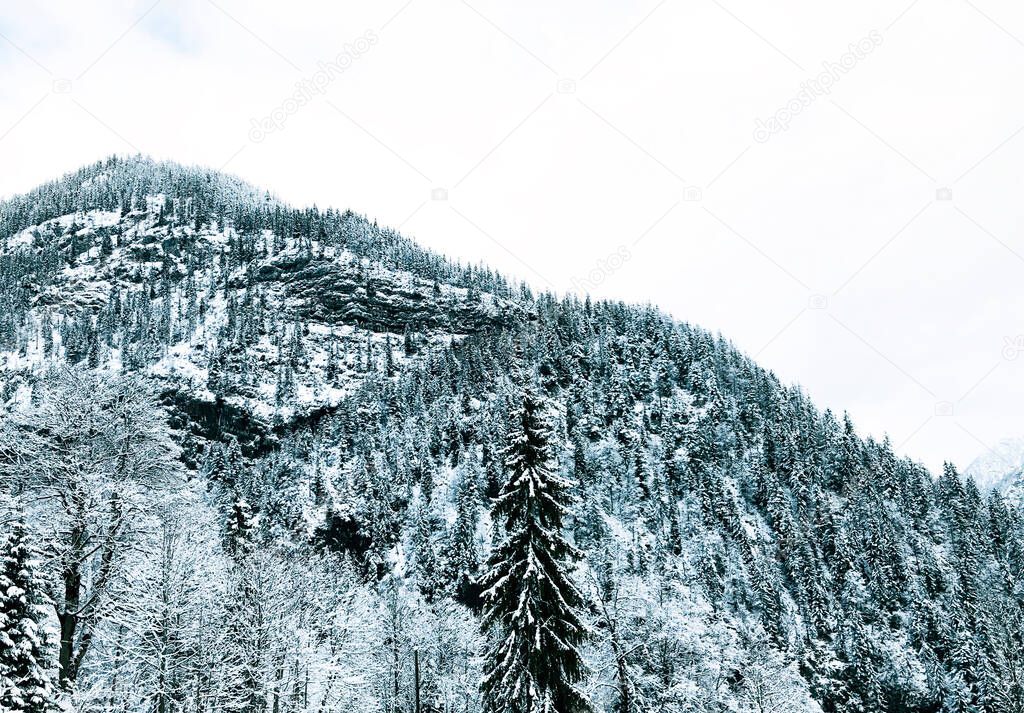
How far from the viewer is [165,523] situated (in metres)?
21.7

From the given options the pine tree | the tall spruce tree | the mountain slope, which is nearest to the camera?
the pine tree

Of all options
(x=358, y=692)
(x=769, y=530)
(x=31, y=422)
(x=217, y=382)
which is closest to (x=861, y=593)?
(x=769, y=530)

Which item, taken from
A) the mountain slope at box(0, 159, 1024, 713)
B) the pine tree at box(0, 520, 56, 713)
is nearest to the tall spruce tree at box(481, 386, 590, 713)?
the mountain slope at box(0, 159, 1024, 713)

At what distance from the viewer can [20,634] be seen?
48.1 ft

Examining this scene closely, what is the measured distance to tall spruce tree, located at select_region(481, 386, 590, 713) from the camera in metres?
15.9

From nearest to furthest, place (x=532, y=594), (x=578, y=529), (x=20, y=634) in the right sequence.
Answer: (x=20, y=634), (x=532, y=594), (x=578, y=529)

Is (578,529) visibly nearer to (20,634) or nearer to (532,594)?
(532,594)

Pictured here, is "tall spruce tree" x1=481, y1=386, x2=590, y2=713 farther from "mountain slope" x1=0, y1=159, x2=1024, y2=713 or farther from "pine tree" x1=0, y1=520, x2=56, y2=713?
"pine tree" x1=0, y1=520, x2=56, y2=713

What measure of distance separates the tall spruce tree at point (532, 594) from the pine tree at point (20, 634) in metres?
9.55

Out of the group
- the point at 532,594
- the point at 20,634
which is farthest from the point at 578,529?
the point at 20,634

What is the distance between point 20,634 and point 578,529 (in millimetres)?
90848

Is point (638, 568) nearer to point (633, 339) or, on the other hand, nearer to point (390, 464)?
point (390, 464)

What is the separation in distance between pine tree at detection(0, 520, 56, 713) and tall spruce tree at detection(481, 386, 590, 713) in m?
9.55

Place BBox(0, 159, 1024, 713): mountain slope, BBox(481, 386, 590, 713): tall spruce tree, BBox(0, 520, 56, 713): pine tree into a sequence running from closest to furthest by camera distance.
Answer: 1. BBox(0, 520, 56, 713): pine tree
2. BBox(481, 386, 590, 713): tall spruce tree
3. BBox(0, 159, 1024, 713): mountain slope
